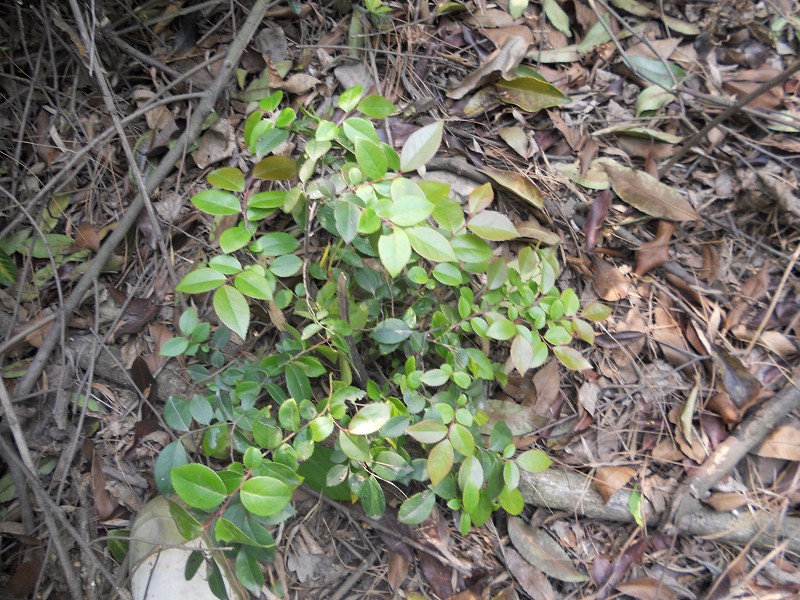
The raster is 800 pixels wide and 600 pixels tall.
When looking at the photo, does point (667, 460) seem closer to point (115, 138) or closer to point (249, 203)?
point (249, 203)

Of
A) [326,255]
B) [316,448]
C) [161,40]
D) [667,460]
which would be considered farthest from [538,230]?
[161,40]

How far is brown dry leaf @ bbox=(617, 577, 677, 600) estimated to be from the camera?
59.9 inches

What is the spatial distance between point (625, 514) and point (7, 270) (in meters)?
2.01

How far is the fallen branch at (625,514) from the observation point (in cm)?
156

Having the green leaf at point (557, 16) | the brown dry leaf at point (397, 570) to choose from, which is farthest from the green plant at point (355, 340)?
the green leaf at point (557, 16)

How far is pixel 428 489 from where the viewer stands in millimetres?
1373

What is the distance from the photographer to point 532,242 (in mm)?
1704

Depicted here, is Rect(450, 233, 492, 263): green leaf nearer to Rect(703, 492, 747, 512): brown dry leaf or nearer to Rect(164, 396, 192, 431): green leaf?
Rect(164, 396, 192, 431): green leaf

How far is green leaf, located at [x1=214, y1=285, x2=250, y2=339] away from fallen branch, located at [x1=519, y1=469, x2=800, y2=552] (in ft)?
3.06

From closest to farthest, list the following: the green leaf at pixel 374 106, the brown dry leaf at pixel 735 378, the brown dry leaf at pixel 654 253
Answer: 1. the green leaf at pixel 374 106
2. the brown dry leaf at pixel 735 378
3. the brown dry leaf at pixel 654 253

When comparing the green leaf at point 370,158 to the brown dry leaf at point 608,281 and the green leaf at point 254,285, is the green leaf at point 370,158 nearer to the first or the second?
the green leaf at point 254,285

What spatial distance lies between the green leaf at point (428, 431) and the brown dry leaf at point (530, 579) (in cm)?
56

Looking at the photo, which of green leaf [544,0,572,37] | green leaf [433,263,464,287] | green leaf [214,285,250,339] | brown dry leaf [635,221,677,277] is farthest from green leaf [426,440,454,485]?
green leaf [544,0,572,37]

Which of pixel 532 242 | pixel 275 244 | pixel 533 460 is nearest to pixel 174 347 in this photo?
pixel 275 244
